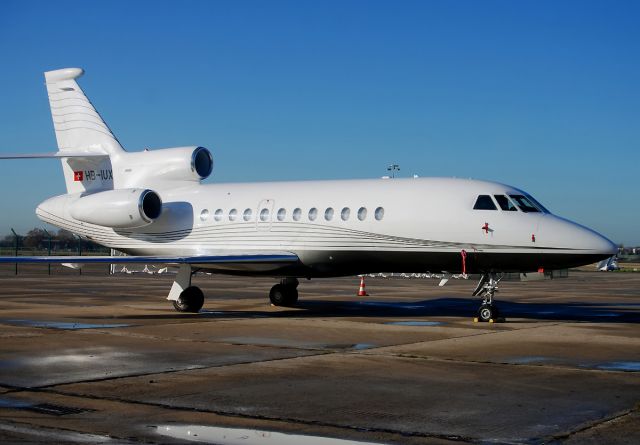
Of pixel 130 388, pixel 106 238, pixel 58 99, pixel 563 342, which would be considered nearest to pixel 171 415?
pixel 130 388

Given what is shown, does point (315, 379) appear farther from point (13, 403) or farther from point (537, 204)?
point (537, 204)

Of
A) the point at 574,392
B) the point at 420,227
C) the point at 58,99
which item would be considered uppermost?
the point at 58,99

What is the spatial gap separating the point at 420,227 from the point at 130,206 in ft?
25.8

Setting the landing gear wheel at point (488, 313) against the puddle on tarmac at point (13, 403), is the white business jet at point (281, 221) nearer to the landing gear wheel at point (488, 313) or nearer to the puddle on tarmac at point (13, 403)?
the landing gear wheel at point (488, 313)

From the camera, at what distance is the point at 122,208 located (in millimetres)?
21359

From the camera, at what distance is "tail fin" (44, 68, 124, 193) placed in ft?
76.8

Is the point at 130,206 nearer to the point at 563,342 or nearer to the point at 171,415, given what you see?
the point at 563,342

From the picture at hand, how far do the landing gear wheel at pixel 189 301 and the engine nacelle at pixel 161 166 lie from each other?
4.34 m

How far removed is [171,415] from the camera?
24.6ft

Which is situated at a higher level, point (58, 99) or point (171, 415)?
point (58, 99)

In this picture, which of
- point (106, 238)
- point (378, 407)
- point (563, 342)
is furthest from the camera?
point (106, 238)

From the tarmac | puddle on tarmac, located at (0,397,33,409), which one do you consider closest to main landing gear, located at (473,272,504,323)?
the tarmac

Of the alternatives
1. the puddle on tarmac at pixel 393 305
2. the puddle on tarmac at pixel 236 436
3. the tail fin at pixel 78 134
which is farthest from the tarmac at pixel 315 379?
the tail fin at pixel 78 134

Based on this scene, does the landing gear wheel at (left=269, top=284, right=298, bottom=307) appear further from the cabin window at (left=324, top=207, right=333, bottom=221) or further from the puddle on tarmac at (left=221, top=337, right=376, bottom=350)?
the puddle on tarmac at (left=221, top=337, right=376, bottom=350)
